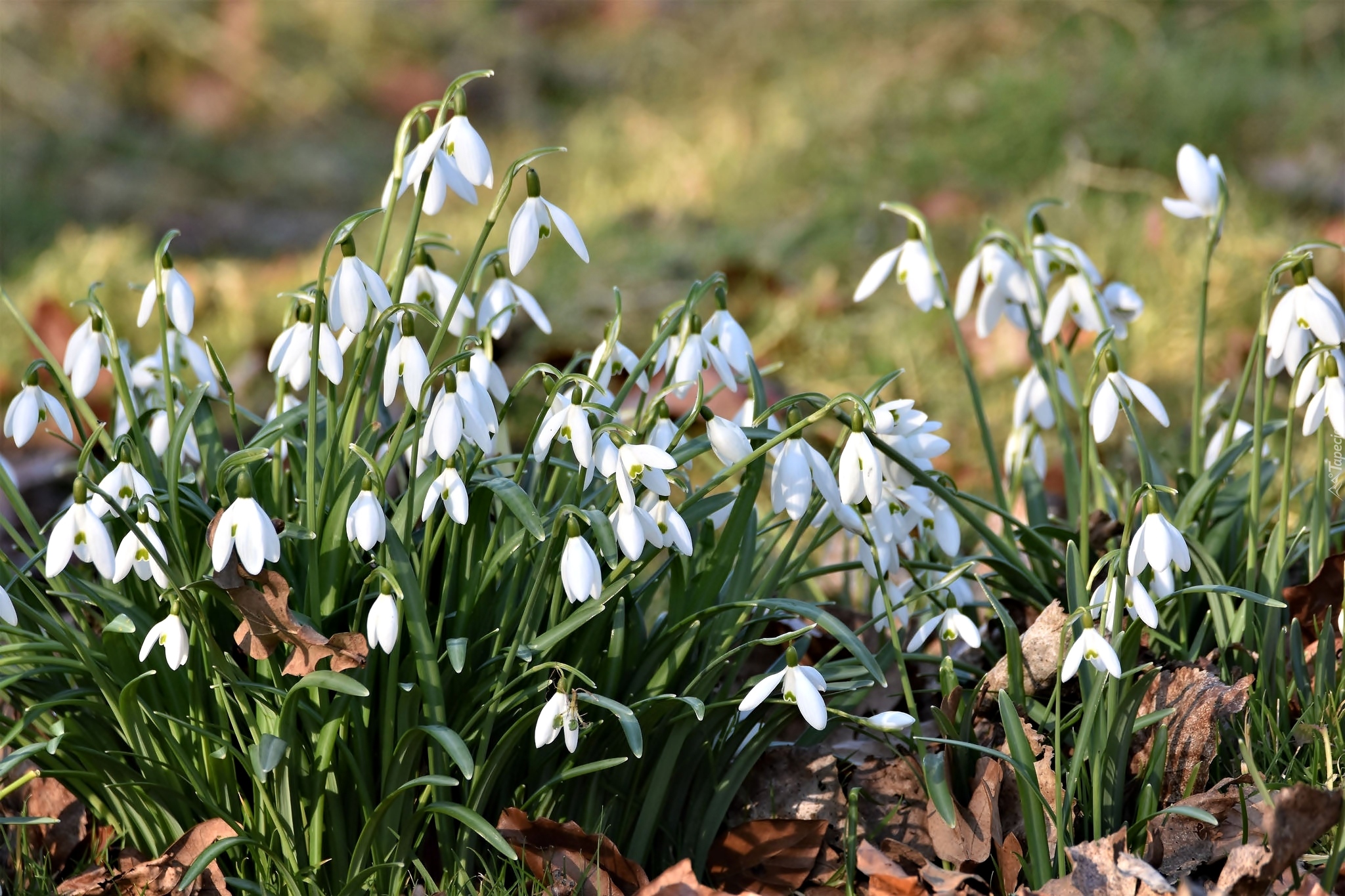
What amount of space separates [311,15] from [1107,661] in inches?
388

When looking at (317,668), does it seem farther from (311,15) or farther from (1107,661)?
(311,15)

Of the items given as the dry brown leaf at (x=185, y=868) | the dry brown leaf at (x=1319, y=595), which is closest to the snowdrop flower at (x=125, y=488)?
the dry brown leaf at (x=185, y=868)

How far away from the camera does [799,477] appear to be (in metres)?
1.38

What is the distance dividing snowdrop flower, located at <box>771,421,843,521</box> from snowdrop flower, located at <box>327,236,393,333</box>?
1.53 ft

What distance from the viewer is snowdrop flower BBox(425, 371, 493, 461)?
129 cm

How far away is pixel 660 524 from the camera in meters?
1.40

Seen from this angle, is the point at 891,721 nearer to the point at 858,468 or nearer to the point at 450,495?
the point at 858,468

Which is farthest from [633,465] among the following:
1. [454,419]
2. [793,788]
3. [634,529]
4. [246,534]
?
[793,788]

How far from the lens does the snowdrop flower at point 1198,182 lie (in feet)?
5.88

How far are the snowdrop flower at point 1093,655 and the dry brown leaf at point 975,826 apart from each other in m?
0.20

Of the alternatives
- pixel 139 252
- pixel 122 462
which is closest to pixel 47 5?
pixel 139 252

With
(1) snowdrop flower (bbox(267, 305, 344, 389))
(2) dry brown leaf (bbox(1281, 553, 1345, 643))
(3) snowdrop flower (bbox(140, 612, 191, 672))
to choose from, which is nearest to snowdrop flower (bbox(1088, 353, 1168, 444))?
(2) dry brown leaf (bbox(1281, 553, 1345, 643))

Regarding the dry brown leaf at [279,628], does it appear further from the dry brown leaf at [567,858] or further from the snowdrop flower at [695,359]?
the snowdrop flower at [695,359]

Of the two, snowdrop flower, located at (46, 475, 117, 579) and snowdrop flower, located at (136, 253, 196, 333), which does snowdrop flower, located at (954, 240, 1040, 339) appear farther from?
snowdrop flower, located at (46, 475, 117, 579)
